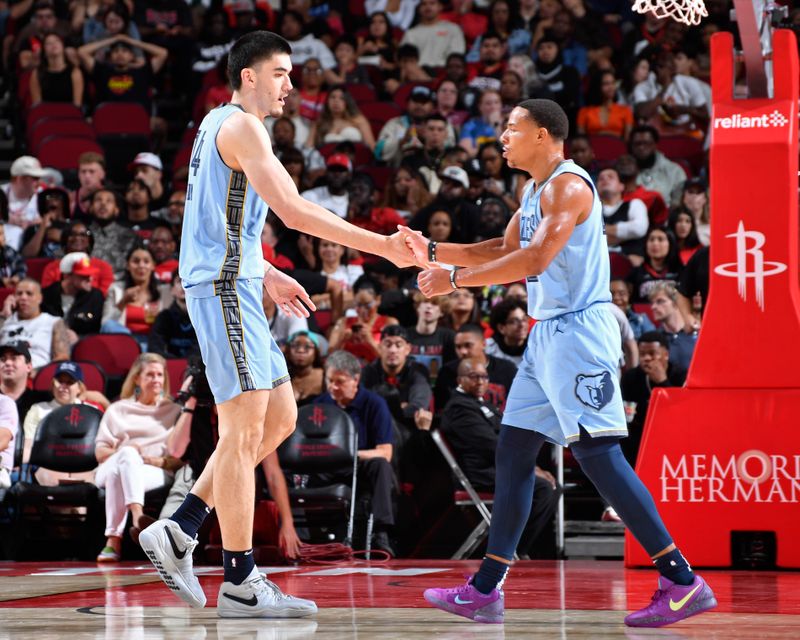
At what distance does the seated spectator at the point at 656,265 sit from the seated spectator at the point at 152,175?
5.21 m

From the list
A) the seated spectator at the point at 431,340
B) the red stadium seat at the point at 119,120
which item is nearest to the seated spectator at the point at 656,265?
the seated spectator at the point at 431,340

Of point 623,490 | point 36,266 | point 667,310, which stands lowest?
point 623,490

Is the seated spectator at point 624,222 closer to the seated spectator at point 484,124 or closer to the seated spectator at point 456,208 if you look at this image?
the seated spectator at point 456,208

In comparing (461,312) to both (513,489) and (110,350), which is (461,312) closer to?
(110,350)

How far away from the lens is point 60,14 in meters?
15.9

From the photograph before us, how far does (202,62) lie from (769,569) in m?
11.0

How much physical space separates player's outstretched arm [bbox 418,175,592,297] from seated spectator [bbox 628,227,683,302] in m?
6.33

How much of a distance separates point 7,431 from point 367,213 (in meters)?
4.63

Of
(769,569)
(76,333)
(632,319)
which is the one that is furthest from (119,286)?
(769,569)

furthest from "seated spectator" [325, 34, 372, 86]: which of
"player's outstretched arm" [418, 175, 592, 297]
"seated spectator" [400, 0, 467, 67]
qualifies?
"player's outstretched arm" [418, 175, 592, 297]

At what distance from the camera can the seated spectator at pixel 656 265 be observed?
419 inches

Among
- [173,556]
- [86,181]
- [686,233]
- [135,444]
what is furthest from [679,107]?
[173,556]

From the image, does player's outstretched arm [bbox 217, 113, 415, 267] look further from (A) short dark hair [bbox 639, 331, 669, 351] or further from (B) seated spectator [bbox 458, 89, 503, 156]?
(B) seated spectator [bbox 458, 89, 503, 156]

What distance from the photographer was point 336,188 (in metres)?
12.4
